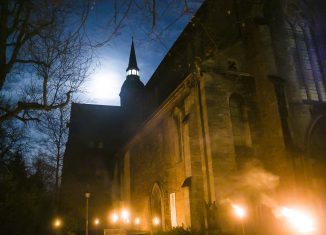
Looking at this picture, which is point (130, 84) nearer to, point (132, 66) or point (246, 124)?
point (132, 66)

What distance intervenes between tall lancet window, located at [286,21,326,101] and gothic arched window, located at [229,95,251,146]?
3.24 m

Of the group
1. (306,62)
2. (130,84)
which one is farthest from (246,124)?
(130,84)

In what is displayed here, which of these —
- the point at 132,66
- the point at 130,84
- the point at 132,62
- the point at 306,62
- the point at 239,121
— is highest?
the point at 132,62

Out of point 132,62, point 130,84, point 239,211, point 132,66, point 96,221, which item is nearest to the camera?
point 239,211

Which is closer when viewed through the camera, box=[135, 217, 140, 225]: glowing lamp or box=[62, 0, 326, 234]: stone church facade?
box=[62, 0, 326, 234]: stone church facade

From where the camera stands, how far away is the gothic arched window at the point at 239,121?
49.6ft

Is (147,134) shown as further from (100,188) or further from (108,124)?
(108,124)

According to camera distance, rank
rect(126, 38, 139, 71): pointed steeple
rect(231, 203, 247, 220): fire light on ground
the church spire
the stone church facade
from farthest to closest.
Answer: rect(126, 38, 139, 71): pointed steeple
the church spire
the stone church facade
rect(231, 203, 247, 220): fire light on ground

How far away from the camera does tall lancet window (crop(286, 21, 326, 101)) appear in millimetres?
16250

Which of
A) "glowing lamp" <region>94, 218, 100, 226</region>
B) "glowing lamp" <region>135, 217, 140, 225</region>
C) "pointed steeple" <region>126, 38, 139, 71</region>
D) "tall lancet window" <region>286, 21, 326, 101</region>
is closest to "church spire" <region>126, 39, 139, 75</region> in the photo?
"pointed steeple" <region>126, 38, 139, 71</region>

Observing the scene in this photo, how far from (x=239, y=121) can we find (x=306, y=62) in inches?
213

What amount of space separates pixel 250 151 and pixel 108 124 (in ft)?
97.8

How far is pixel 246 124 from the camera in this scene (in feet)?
50.8

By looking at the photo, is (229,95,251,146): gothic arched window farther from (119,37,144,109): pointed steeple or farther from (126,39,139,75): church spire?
(126,39,139,75): church spire
